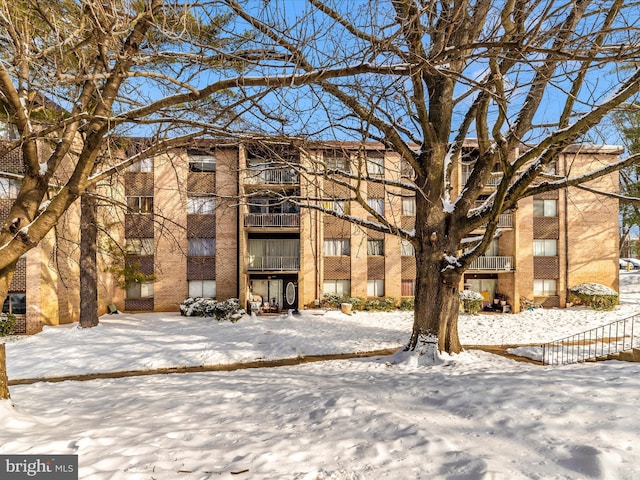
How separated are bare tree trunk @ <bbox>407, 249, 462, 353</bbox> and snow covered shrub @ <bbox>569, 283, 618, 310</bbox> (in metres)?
17.4

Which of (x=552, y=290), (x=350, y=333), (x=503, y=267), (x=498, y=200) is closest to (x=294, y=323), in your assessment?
(x=350, y=333)

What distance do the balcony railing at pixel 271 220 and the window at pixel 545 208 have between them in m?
16.1

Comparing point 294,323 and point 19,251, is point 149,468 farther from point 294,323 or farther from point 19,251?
point 294,323

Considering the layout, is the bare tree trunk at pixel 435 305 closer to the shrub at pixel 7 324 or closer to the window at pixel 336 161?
the window at pixel 336 161

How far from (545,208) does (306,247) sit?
1644 cm

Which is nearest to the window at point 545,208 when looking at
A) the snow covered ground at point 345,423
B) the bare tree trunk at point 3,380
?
the snow covered ground at point 345,423

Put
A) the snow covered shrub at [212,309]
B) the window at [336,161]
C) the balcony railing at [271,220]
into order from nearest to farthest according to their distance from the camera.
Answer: the window at [336,161] < the snow covered shrub at [212,309] < the balcony railing at [271,220]

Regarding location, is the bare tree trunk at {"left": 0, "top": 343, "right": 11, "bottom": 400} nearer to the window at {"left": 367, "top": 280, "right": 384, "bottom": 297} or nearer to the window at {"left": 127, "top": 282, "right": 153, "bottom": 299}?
the window at {"left": 127, "top": 282, "right": 153, "bottom": 299}

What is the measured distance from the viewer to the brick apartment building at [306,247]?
2025 cm

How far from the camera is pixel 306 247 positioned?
20844mm

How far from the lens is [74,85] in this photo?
191 inches

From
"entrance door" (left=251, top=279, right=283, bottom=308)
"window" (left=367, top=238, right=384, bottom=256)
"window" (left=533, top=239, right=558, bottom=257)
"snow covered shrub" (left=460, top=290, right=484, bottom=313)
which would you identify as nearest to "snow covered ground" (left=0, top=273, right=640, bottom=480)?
"snow covered shrub" (left=460, top=290, right=484, bottom=313)

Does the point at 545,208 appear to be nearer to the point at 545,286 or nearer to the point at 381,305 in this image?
the point at 545,286

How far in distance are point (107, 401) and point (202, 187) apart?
17.3 meters
